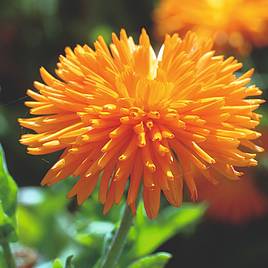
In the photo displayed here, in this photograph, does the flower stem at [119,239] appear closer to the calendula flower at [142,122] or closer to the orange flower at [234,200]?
the calendula flower at [142,122]

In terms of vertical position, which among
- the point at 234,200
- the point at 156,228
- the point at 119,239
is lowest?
the point at 234,200

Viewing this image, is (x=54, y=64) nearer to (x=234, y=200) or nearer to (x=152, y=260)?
(x=234, y=200)

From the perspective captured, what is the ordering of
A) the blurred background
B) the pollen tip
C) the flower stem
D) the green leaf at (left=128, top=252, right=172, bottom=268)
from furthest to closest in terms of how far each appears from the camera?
the blurred background
the green leaf at (left=128, top=252, right=172, bottom=268)
the flower stem
the pollen tip

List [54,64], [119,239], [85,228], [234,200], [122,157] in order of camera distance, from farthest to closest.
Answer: [54,64] < [234,200] < [85,228] < [119,239] < [122,157]

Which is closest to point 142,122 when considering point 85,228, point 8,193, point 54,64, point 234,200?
point 8,193

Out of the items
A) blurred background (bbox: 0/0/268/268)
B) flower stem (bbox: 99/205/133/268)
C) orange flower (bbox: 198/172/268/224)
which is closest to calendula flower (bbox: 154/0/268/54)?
blurred background (bbox: 0/0/268/268)

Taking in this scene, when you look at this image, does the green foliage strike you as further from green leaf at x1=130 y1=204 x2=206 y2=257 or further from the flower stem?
the flower stem

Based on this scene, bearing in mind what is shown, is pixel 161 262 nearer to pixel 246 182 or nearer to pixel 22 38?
pixel 246 182

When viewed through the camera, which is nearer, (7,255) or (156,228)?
(7,255)
